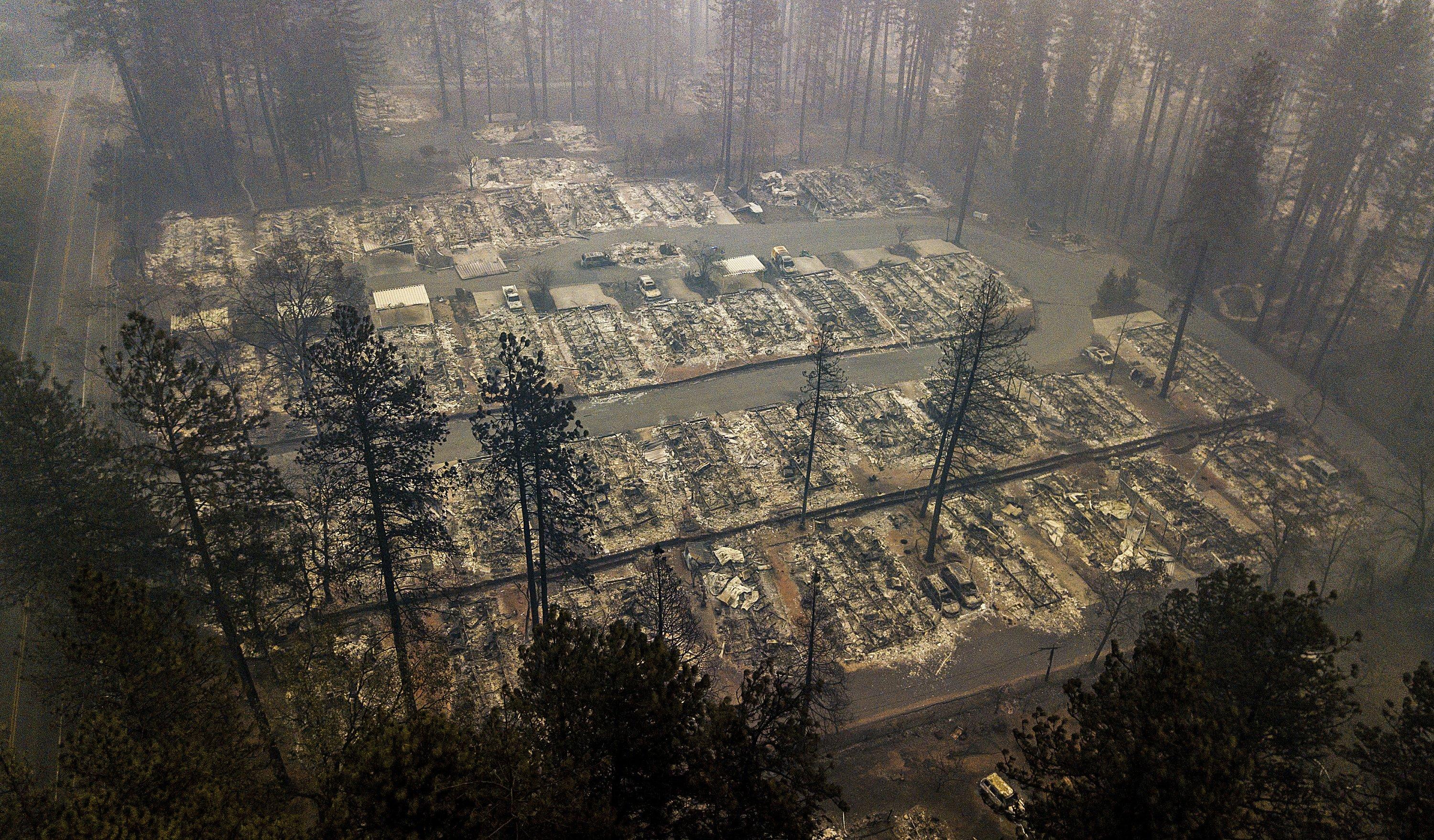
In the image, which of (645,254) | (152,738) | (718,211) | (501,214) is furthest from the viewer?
(718,211)

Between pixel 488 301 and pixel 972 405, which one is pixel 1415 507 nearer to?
pixel 972 405

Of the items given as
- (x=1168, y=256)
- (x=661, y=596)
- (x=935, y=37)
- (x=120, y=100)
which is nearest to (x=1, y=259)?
(x=120, y=100)

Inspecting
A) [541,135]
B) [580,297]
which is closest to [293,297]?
[580,297]

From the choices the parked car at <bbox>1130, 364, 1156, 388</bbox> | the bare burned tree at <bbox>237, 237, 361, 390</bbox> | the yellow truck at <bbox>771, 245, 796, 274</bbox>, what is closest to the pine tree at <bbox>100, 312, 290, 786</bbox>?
the bare burned tree at <bbox>237, 237, 361, 390</bbox>

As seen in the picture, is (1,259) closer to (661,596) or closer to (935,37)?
(661,596)

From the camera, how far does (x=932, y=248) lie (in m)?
59.4

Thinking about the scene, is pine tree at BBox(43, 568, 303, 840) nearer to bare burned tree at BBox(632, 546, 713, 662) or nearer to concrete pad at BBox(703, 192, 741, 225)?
bare burned tree at BBox(632, 546, 713, 662)

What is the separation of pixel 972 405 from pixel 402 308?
34.1 m

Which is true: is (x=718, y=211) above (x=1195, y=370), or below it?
above

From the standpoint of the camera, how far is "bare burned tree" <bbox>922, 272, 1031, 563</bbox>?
1257 inches

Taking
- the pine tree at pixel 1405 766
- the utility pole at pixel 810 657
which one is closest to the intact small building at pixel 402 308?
the utility pole at pixel 810 657

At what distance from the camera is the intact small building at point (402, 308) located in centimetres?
4816

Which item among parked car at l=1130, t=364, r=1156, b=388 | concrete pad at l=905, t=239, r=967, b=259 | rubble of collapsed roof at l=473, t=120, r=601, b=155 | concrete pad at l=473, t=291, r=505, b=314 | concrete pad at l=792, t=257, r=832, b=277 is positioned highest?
rubble of collapsed roof at l=473, t=120, r=601, b=155

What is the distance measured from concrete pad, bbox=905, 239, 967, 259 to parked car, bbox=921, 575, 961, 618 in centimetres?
3086
